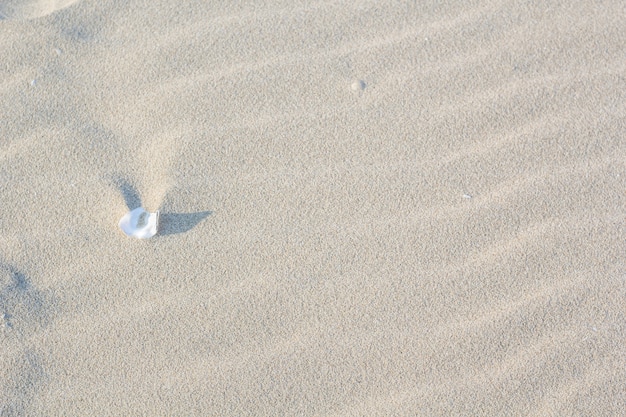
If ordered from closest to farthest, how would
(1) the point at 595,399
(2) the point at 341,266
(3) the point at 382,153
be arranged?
(1) the point at 595,399, (2) the point at 341,266, (3) the point at 382,153

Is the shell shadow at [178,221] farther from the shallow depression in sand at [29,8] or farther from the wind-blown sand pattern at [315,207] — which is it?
the shallow depression in sand at [29,8]

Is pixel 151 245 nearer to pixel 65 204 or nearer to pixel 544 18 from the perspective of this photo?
pixel 65 204

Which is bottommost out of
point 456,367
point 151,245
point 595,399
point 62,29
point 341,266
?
point 595,399

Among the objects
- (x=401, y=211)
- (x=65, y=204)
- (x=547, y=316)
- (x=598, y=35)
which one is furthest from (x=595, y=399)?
(x=65, y=204)

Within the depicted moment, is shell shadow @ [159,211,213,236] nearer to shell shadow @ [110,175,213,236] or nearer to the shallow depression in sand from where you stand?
shell shadow @ [110,175,213,236]

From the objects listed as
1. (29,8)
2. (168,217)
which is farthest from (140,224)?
(29,8)

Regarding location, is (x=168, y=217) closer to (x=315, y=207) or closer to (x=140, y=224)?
(x=140, y=224)

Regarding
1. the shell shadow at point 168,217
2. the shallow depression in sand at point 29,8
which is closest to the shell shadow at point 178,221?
the shell shadow at point 168,217
